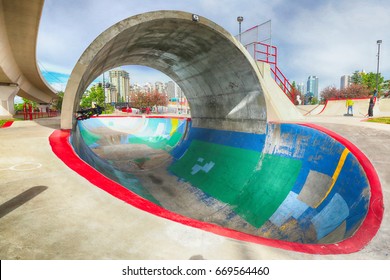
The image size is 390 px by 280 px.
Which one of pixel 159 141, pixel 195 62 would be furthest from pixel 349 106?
pixel 159 141

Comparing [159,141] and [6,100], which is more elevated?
[6,100]

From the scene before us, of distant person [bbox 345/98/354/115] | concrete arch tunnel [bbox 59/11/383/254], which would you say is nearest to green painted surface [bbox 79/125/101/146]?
concrete arch tunnel [bbox 59/11/383/254]

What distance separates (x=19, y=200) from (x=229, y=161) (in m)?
10.8

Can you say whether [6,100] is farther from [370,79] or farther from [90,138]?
[370,79]

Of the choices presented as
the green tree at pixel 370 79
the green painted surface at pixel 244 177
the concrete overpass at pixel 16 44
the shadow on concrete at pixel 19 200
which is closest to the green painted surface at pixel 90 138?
the concrete overpass at pixel 16 44

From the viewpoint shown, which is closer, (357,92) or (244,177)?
(244,177)

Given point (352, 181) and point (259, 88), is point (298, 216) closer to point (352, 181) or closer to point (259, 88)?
point (352, 181)

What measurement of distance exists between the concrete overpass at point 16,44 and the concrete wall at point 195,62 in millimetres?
7517

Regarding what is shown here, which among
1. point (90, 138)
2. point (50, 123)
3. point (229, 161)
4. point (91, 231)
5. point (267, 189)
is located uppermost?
point (50, 123)

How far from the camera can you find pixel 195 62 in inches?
592

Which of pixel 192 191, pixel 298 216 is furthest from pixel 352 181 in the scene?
pixel 192 191

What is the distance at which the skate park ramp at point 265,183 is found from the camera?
5.68m

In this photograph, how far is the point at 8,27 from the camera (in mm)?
17953

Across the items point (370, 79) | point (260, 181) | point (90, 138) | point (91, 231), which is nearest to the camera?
point (91, 231)
